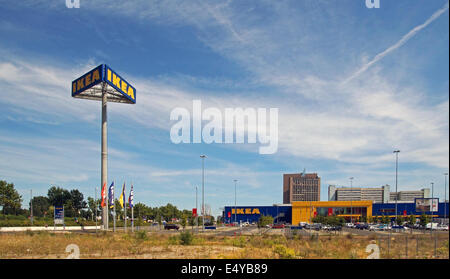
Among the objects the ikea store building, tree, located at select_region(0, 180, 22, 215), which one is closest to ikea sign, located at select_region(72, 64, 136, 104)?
tree, located at select_region(0, 180, 22, 215)

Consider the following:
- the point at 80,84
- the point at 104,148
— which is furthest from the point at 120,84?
the point at 104,148

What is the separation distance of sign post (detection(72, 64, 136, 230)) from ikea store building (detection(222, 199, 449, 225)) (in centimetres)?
5344

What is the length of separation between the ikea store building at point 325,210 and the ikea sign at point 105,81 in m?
54.0

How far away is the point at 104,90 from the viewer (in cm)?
4959

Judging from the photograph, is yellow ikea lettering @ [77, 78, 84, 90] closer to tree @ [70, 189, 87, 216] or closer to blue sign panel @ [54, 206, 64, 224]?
blue sign panel @ [54, 206, 64, 224]

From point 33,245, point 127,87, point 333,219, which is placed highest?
point 127,87

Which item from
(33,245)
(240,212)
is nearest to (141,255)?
(33,245)

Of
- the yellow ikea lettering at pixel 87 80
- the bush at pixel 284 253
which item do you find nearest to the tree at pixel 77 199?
the yellow ikea lettering at pixel 87 80

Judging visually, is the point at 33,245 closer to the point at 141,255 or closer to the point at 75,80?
the point at 141,255

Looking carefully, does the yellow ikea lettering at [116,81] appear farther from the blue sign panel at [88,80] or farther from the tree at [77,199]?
the tree at [77,199]

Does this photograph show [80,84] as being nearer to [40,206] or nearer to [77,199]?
[77,199]

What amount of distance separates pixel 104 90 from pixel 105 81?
4057 millimetres
